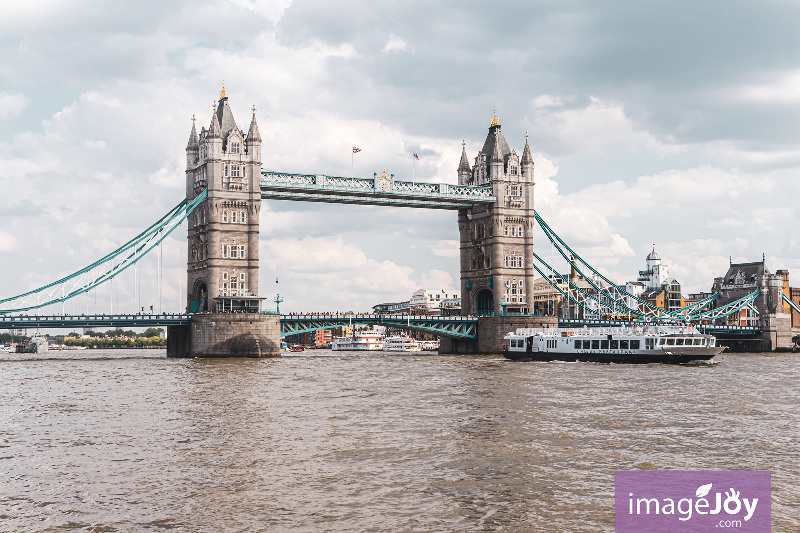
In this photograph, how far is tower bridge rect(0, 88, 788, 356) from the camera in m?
85.9

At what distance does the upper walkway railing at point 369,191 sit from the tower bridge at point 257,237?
5.0 inches

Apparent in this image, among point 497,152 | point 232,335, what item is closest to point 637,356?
point 232,335

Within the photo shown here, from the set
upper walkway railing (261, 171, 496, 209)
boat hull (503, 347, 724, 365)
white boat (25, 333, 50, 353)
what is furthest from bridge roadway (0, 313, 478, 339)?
white boat (25, 333, 50, 353)

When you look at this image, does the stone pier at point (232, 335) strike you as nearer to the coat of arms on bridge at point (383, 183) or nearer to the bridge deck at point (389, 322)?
the bridge deck at point (389, 322)

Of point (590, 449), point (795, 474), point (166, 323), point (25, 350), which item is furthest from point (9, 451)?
point (25, 350)

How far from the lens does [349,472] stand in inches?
864

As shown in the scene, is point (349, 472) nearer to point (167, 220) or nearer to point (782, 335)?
point (167, 220)

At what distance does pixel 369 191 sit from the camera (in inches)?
3866

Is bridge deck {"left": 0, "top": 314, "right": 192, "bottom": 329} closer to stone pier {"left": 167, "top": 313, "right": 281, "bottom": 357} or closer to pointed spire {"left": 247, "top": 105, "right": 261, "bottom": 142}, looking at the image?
stone pier {"left": 167, "top": 313, "right": 281, "bottom": 357}

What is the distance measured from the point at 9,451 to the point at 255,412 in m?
10.8

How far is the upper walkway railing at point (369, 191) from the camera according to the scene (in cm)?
9469

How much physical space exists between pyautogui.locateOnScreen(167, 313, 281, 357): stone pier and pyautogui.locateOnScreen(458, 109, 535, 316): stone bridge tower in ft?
107

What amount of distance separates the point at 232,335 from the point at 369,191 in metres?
24.5

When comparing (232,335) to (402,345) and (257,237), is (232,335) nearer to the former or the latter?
(257,237)
